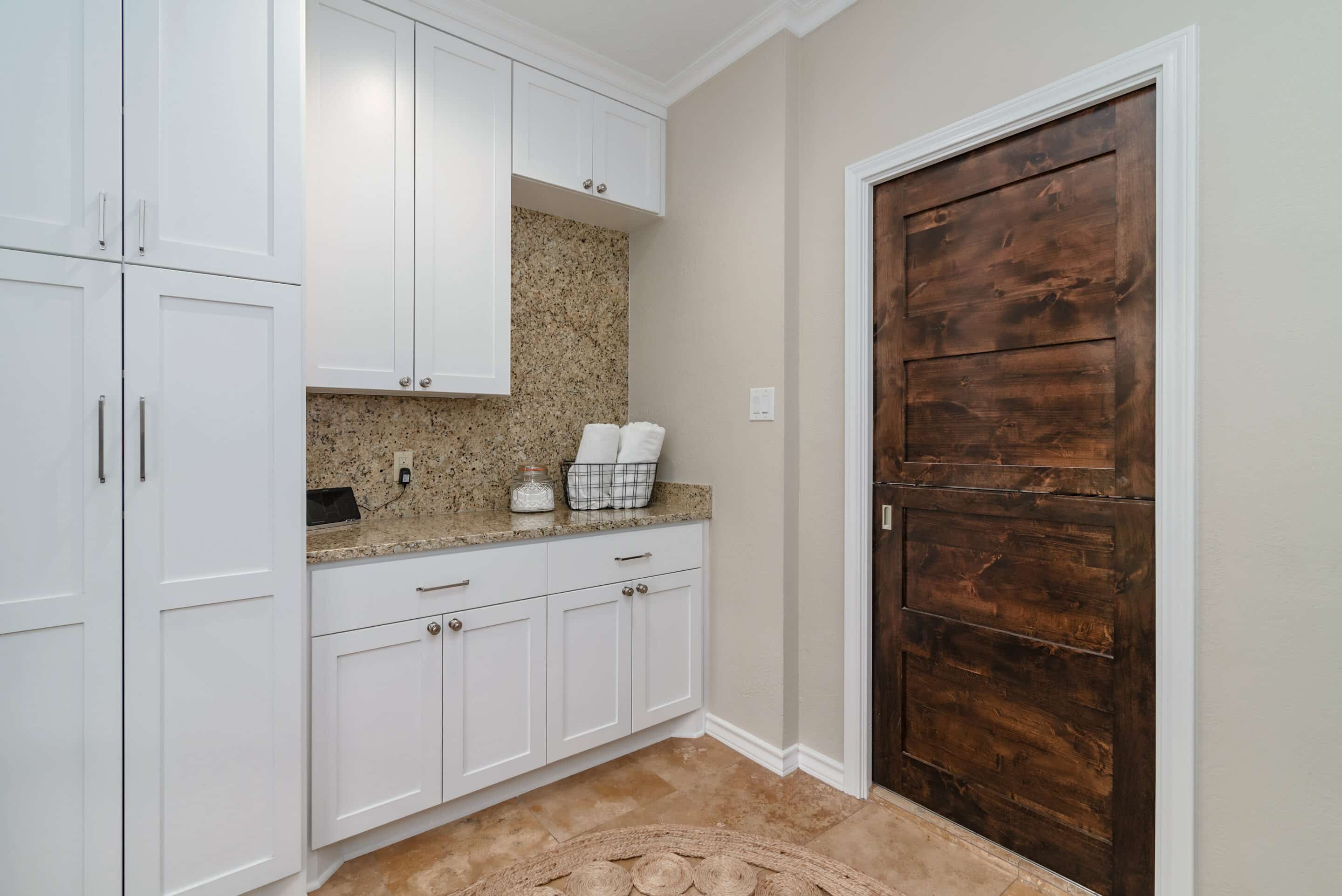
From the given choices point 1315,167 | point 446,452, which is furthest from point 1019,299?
point 446,452

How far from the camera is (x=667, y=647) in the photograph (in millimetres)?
2346

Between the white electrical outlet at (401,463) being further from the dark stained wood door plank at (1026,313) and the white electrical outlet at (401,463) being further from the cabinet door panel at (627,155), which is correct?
the dark stained wood door plank at (1026,313)

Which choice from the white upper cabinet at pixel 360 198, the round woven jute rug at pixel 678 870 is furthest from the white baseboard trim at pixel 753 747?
the white upper cabinet at pixel 360 198

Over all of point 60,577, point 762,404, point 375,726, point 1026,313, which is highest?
point 1026,313

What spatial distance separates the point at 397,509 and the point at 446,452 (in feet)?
0.90

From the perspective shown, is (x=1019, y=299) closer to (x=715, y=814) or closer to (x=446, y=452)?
(x=715, y=814)

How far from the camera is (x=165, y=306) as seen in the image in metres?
1.38

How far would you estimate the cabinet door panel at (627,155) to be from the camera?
246 centimetres

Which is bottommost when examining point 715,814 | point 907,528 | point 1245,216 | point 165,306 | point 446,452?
point 715,814

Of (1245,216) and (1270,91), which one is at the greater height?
(1270,91)

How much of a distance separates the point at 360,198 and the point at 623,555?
1406mm

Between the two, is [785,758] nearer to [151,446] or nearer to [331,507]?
[331,507]

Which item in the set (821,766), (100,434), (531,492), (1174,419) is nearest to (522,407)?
(531,492)

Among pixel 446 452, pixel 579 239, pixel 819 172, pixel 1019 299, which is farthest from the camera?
→ pixel 579 239
